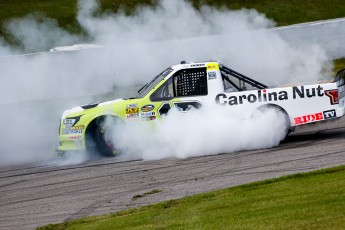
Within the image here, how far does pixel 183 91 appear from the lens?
15641 millimetres

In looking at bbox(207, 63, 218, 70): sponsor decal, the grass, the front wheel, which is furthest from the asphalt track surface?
the grass

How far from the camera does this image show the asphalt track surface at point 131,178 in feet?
36.9

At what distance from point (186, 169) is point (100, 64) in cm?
1017

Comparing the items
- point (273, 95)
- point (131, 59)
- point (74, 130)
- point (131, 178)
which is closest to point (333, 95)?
point (273, 95)

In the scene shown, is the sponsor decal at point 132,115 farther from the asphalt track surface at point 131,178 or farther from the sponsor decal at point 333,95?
the sponsor decal at point 333,95

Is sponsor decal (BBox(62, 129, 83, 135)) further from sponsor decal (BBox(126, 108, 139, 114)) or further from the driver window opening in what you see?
the driver window opening

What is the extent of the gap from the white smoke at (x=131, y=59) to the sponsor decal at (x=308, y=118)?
605 centimetres

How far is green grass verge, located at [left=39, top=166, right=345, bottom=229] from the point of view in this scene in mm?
8141

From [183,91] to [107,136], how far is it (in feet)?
5.68

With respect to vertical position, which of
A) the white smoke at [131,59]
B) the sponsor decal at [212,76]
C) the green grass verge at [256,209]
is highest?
the white smoke at [131,59]

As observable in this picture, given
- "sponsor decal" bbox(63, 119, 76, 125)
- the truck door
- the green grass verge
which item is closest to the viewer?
the green grass verge

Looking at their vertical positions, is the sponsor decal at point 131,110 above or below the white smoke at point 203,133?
above

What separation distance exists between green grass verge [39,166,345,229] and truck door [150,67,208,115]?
461cm

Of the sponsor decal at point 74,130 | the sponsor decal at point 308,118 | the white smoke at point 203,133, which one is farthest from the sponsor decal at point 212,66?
the sponsor decal at point 74,130
